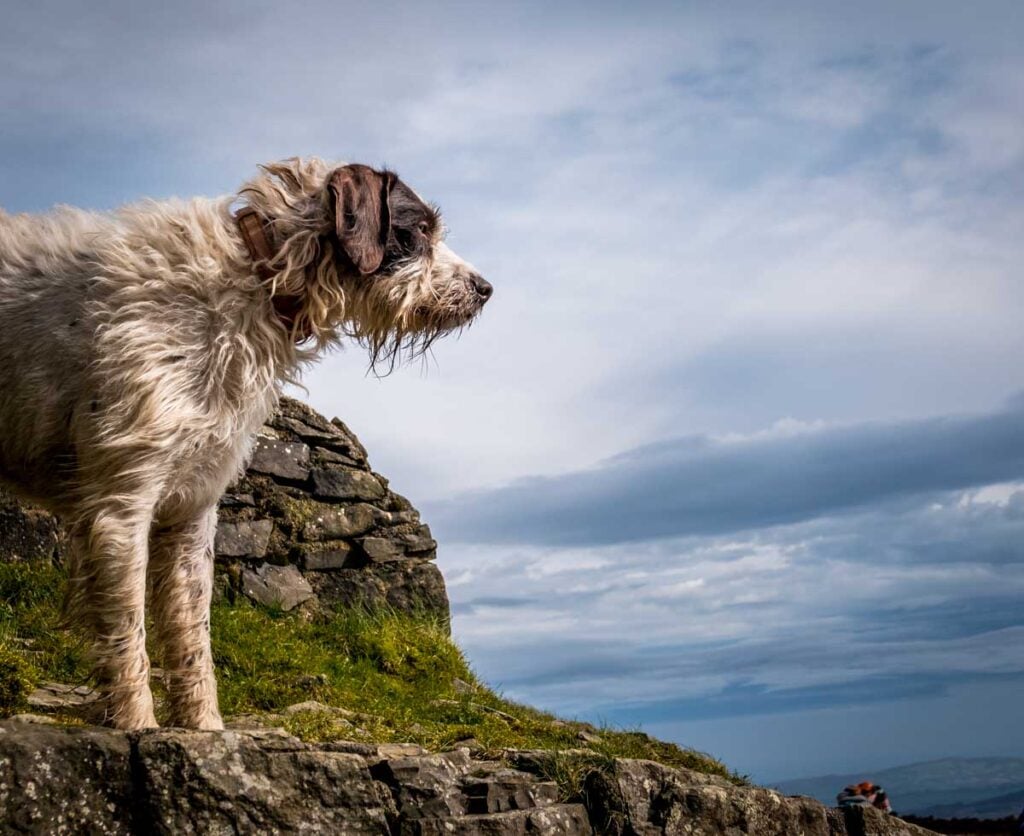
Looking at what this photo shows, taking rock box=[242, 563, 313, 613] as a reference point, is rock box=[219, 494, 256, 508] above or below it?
above

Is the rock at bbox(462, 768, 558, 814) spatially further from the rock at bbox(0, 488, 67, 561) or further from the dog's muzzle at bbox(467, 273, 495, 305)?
the rock at bbox(0, 488, 67, 561)

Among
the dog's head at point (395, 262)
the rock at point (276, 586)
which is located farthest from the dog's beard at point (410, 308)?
the rock at point (276, 586)

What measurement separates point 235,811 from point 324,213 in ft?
11.1

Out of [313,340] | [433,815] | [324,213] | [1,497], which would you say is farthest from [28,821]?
[1,497]

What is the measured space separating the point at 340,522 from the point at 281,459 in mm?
873

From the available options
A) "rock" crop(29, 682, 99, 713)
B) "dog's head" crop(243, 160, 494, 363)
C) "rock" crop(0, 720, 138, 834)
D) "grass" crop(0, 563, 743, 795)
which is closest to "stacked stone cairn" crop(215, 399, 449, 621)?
"grass" crop(0, 563, 743, 795)

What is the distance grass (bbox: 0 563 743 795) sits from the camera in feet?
25.7

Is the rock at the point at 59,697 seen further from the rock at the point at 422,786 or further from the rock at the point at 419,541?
the rock at the point at 419,541

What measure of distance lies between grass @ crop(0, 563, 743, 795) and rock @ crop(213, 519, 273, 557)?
0.56 metres

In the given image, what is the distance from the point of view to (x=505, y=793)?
6.72m

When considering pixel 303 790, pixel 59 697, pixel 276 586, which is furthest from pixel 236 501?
pixel 303 790

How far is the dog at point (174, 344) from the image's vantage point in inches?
247

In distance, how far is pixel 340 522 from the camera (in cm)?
1173

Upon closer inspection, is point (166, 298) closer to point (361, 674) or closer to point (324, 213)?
point (324, 213)
